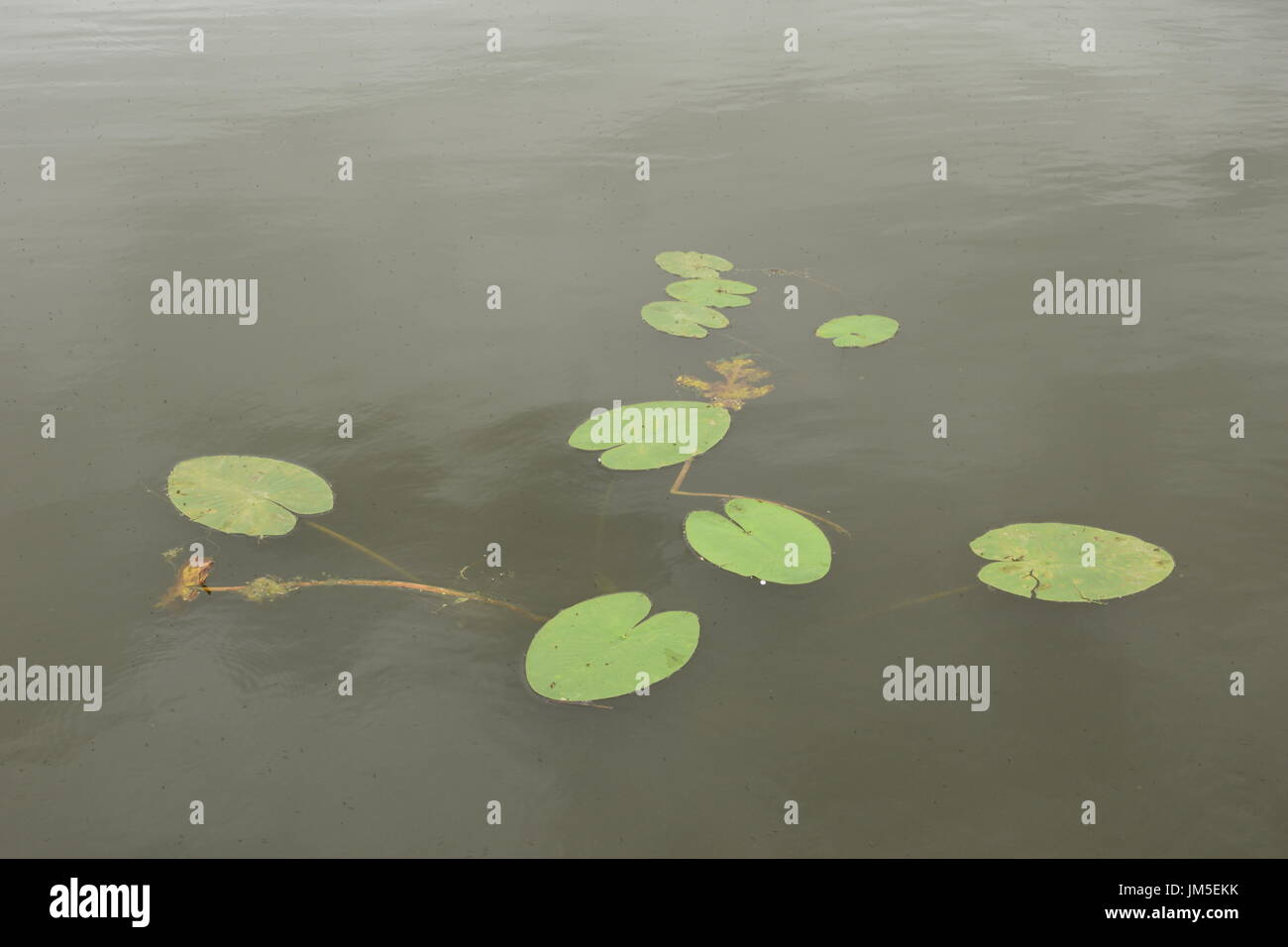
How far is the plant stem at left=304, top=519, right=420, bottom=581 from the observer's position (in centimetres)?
459

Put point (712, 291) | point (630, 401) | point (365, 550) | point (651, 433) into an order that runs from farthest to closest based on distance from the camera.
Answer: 1. point (712, 291)
2. point (630, 401)
3. point (651, 433)
4. point (365, 550)

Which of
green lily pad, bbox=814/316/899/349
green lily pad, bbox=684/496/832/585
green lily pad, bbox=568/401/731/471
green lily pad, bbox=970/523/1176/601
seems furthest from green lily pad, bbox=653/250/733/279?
green lily pad, bbox=970/523/1176/601

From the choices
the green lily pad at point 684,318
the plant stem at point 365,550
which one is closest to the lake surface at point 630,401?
the plant stem at point 365,550

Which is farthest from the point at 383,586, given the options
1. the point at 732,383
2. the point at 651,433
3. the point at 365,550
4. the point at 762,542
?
the point at 732,383

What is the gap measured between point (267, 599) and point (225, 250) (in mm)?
3519

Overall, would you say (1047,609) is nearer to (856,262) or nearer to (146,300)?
(856,262)

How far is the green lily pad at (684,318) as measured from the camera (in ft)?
20.0

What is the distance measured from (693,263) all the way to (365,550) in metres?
3.20

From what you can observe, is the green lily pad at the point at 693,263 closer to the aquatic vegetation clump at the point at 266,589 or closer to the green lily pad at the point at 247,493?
the green lily pad at the point at 247,493

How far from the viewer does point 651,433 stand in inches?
209

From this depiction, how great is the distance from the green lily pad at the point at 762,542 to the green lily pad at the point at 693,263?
2.35 m

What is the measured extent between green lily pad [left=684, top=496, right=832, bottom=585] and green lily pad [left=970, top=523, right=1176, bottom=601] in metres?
0.75

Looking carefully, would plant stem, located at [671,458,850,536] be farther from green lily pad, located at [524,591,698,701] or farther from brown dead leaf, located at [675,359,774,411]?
green lily pad, located at [524,591,698,701]

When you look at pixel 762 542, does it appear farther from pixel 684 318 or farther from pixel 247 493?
pixel 247 493
